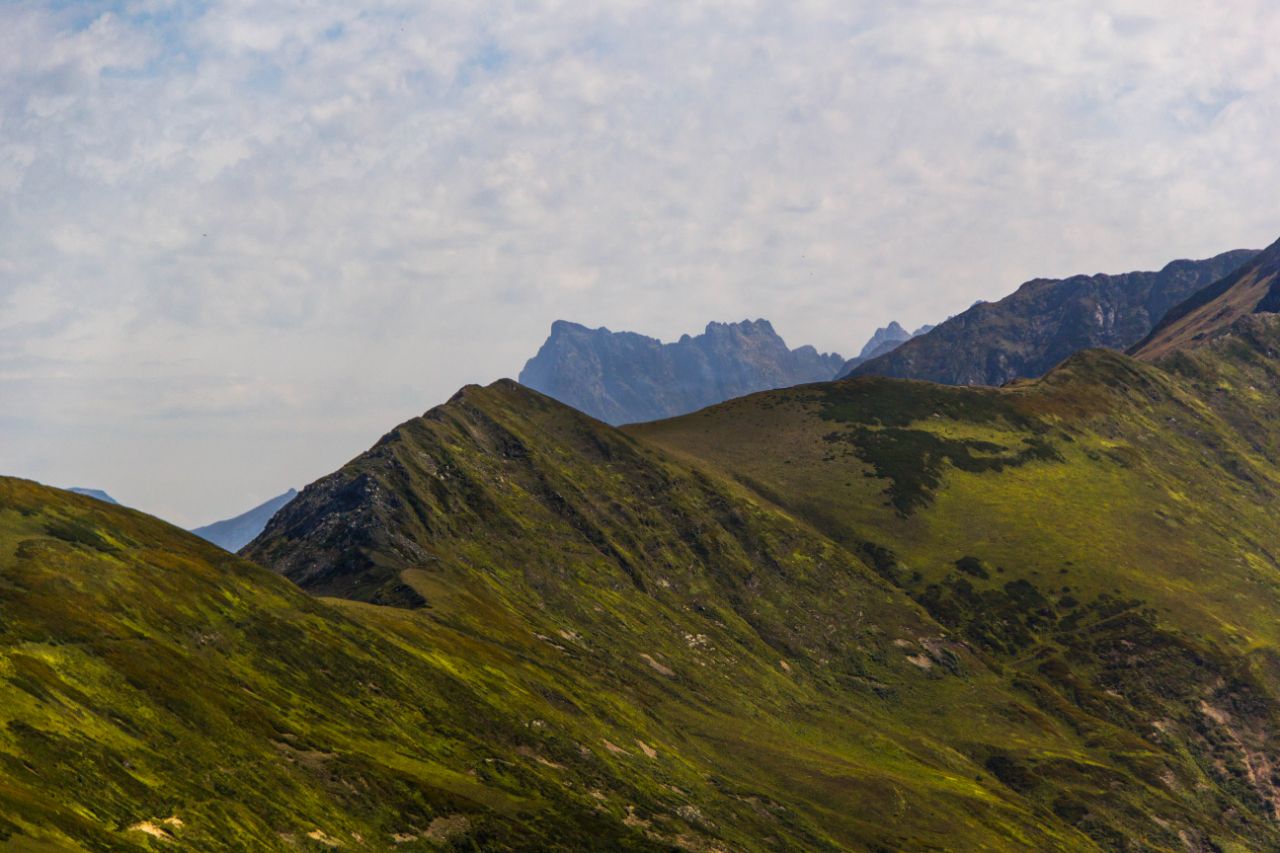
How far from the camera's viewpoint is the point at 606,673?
17950 cm

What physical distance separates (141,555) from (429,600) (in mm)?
52889

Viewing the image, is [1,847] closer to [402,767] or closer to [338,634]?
[402,767]

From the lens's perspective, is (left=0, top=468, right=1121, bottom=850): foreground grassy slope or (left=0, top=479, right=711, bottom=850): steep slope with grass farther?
(left=0, top=468, right=1121, bottom=850): foreground grassy slope

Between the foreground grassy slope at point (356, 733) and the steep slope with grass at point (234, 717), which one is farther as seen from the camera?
the foreground grassy slope at point (356, 733)

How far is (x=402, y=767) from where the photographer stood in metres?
112

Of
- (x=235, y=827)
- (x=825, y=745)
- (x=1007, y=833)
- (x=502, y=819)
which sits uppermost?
(x=235, y=827)

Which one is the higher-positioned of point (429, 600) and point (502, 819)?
point (429, 600)

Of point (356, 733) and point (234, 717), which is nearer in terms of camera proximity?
point (234, 717)

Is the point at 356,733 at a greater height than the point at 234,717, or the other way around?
the point at 234,717

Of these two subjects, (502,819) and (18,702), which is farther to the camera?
(502,819)

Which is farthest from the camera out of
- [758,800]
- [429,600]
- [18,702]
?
[429,600]

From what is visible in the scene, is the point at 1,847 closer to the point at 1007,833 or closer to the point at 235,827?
the point at 235,827

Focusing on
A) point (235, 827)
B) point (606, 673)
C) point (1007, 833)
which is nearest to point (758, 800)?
point (606, 673)

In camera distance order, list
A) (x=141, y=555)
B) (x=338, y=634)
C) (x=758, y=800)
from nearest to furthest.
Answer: (x=141, y=555), (x=338, y=634), (x=758, y=800)
